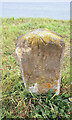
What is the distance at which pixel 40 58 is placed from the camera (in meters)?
2.01

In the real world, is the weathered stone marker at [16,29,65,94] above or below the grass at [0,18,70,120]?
above

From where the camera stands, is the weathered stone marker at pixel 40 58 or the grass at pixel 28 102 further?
the grass at pixel 28 102

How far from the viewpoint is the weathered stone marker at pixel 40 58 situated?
186 cm

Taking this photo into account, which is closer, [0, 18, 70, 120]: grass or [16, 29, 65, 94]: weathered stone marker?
[16, 29, 65, 94]: weathered stone marker

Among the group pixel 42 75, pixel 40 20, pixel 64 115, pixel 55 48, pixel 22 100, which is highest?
pixel 40 20

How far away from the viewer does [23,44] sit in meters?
1.88

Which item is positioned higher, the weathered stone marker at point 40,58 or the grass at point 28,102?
the weathered stone marker at point 40,58

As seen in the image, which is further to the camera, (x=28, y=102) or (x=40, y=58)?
(x=28, y=102)

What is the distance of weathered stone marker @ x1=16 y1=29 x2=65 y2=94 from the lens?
1.86 m

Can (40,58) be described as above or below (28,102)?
above

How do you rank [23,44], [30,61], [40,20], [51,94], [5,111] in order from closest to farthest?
[23,44] → [30,61] → [5,111] → [51,94] → [40,20]

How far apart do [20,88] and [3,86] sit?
33 centimetres

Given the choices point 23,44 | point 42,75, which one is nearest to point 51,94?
point 42,75

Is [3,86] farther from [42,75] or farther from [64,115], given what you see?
[64,115]
